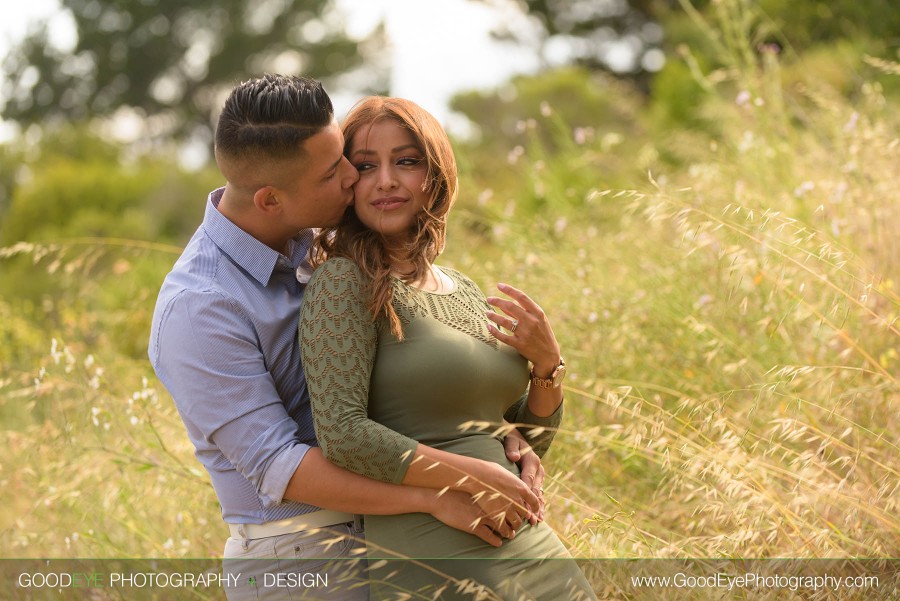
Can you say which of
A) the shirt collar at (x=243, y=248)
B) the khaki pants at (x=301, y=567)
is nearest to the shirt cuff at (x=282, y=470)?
the khaki pants at (x=301, y=567)

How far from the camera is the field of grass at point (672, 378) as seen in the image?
108 inches

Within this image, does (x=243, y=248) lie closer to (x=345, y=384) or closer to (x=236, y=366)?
(x=236, y=366)

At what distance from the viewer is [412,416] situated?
93.6 inches

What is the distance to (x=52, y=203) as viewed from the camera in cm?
1432

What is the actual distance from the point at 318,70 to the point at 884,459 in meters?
26.4

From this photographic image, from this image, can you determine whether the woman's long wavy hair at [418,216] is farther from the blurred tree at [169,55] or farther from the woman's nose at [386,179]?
the blurred tree at [169,55]

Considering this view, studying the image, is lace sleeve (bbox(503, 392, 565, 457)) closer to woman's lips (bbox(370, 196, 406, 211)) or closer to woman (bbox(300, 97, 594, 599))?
woman (bbox(300, 97, 594, 599))

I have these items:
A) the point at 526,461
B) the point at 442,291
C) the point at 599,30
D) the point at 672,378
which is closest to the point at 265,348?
the point at 442,291

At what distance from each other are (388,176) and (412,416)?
2.16ft

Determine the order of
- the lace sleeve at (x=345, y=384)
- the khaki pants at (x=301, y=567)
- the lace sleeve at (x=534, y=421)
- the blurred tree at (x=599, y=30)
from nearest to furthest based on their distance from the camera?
1. the lace sleeve at (x=345, y=384)
2. the khaki pants at (x=301, y=567)
3. the lace sleeve at (x=534, y=421)
4. the blurred tree at (x=599, y=30)

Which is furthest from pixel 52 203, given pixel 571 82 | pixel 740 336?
pixel 740 336

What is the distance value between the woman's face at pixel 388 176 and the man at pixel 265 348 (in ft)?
0.17

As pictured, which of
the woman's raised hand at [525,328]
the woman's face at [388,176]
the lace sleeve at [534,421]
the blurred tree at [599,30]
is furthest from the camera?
the blurred tree at [599,30]

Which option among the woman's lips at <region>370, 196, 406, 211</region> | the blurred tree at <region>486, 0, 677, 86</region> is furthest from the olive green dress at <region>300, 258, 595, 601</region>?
the blurred tree at <region>486, 0, 677, 86</region>
